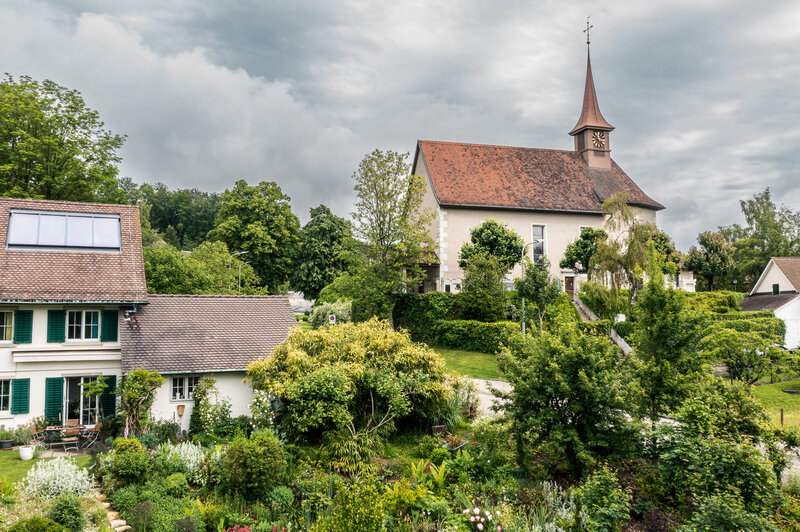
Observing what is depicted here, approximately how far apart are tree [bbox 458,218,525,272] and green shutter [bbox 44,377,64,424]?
846 inches

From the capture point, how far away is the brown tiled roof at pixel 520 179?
120ft

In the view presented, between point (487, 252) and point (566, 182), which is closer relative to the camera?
point (487, 252)

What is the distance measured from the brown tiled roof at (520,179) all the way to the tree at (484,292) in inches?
280

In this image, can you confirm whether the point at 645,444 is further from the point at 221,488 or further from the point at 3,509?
the point at 3,509

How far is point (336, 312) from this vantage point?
120 feet

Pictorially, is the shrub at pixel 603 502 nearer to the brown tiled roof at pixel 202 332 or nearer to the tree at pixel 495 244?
the brown tiled roof at pixel 202 332

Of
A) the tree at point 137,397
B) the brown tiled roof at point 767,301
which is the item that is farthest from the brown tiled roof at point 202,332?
the brown tiled roof at point 767,301

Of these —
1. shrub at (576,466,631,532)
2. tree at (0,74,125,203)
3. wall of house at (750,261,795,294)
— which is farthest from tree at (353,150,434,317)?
wall of house at (750,261,795,294)

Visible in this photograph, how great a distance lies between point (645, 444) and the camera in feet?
39.0

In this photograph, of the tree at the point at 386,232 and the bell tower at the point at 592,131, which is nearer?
the tree at the point at 386,232

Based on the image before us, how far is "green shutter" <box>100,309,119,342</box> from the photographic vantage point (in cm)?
1756

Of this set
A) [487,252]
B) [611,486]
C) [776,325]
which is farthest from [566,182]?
[611,486]

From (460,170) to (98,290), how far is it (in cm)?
2643

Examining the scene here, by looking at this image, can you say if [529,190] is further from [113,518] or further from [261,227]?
[113,518]
